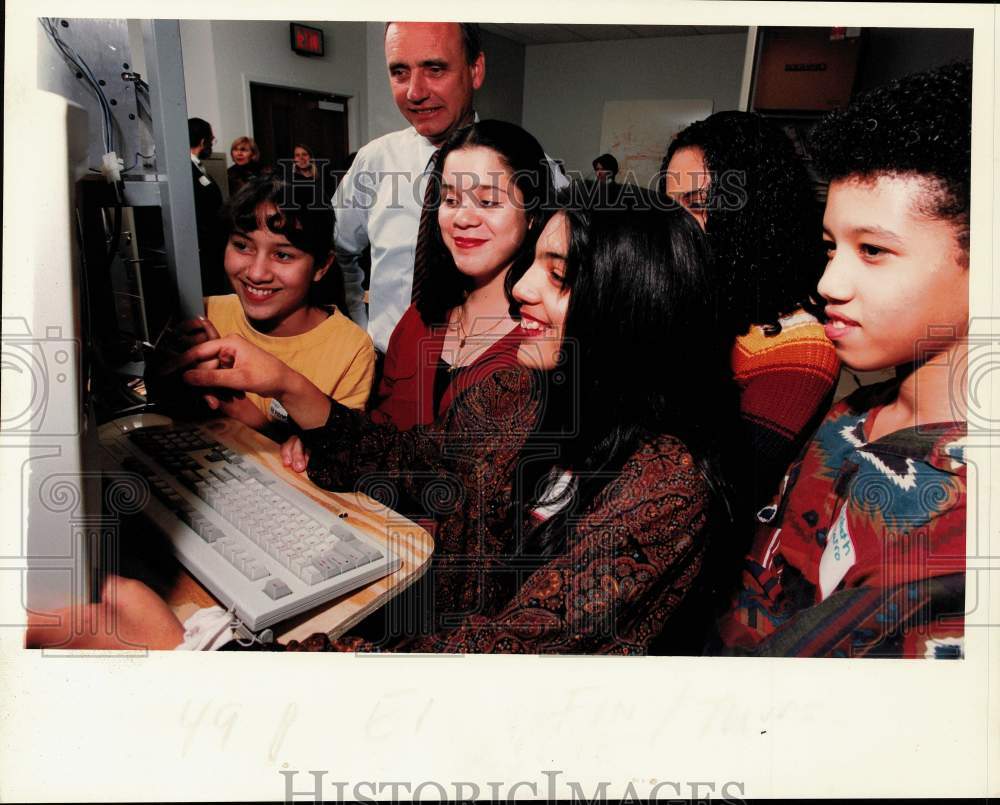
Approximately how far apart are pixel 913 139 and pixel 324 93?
2.96ft

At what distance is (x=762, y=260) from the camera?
3.96 feet

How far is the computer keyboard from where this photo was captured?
1033 mm

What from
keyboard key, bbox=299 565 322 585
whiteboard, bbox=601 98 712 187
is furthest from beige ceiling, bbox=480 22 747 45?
keyboard key, bbox=299 565 322 585

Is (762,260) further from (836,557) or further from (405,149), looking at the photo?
(405,149)

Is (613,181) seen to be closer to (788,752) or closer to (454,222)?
(454,222)

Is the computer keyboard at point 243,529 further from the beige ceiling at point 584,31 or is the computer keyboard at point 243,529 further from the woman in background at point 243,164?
the beige ceiling at point 584,31

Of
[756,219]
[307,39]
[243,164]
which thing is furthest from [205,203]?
[756,219]

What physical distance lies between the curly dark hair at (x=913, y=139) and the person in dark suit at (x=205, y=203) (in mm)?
934

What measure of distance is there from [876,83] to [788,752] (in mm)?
1094

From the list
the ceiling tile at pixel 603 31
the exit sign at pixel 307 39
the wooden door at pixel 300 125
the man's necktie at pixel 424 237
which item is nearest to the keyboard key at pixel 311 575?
the man's necktie at pixel 424 237

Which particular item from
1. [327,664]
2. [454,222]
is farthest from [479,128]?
[327,664]

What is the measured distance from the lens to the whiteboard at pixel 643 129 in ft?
3.95

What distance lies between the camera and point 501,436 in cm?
125

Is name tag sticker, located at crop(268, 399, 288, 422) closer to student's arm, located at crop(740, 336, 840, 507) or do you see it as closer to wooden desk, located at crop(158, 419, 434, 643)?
wooden desk, located at crop(158, 419, 434, 643)
